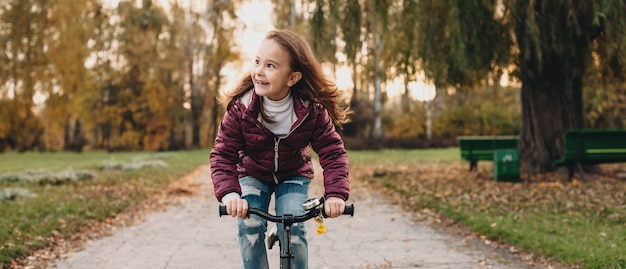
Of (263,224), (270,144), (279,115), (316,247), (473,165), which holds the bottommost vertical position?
(316,247)

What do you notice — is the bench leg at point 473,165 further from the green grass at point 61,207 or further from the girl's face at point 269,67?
the girl's face at point 269,67

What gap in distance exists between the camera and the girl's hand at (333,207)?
2672mm

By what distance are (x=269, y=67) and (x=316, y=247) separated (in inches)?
140

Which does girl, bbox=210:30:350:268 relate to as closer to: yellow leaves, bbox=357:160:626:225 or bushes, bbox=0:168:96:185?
yellow leaves, bbox=357:160:626:225

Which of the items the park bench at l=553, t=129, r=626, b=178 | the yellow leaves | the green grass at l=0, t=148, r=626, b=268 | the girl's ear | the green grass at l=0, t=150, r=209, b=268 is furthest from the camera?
the park bench at l=553, t=129, r=626, b=178

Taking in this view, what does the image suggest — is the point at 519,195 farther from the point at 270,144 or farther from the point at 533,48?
the point at 270,144

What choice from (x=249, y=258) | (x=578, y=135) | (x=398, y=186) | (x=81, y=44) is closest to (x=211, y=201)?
(x=398, y=186)

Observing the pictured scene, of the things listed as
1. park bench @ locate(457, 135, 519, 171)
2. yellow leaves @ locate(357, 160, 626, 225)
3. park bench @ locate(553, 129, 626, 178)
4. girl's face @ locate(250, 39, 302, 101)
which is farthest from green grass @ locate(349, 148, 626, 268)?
girl's face @ locate(250, 39, 302, 101)

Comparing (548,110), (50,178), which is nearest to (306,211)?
(548,110)

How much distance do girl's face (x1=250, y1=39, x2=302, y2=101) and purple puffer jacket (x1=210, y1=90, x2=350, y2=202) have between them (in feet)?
0.31

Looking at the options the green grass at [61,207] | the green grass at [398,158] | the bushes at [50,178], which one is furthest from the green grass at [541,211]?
the green grass at [398,158]

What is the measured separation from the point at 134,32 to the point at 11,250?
35.5 metres

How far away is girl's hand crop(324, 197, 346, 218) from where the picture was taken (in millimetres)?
2672

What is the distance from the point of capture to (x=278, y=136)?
3.08 meters
